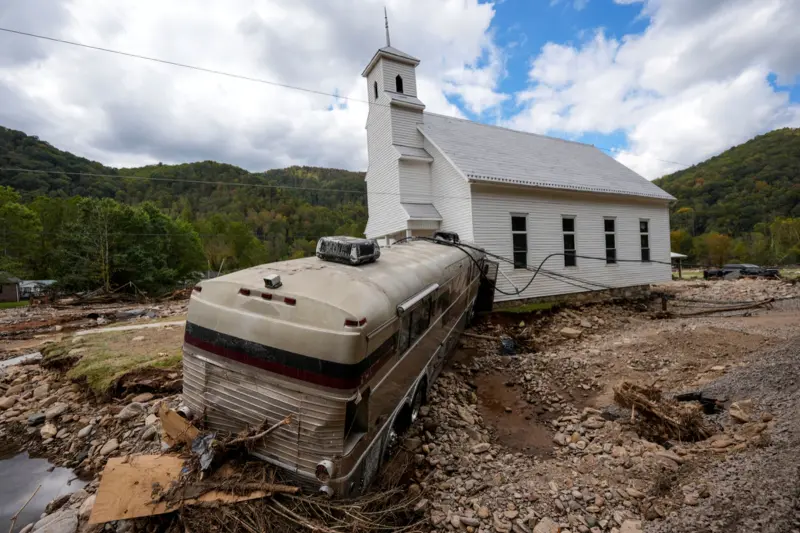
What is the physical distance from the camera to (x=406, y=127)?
14.8 meters

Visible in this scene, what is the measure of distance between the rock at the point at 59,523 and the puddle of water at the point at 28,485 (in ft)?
1.63

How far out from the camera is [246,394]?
3.46 metres

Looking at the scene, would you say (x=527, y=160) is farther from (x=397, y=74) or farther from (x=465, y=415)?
(x=465, y=415)

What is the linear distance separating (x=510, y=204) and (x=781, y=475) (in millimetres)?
11426

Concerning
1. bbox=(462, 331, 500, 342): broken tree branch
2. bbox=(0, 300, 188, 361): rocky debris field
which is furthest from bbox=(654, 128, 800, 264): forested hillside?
bbox=(0, 300, 188, 361): rocky debris field

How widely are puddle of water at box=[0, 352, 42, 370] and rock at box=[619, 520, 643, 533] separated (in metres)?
13.9

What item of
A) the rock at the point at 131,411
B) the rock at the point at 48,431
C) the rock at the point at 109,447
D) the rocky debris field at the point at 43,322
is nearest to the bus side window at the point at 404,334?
the rock at the point at 109,447

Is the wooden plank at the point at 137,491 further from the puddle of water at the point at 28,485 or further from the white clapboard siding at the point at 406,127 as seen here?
the white clapboard siding at the point at 406,127

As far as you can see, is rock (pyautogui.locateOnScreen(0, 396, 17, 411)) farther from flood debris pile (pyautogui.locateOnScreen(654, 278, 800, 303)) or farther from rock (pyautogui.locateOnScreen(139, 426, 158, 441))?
flood debris pile (pyautogui.locateOnScreen(654, 278, 800, 303))

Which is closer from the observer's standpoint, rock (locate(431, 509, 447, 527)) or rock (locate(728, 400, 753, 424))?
rock (locate(431, 509, 447, 527))

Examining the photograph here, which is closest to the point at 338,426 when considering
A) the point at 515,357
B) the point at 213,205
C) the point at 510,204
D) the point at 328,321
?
the point at 328,321

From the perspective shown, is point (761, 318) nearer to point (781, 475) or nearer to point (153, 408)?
point (781, 475)

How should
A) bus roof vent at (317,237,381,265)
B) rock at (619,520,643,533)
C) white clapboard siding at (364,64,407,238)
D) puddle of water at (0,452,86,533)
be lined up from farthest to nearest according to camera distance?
white clapboard siding at (364,64,407,238) → bus roof vent at (317,237,381,265) → puddle of water at (0,452,86,533) → rock at (619,520,643,533)

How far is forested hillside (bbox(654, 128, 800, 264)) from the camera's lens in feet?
184
